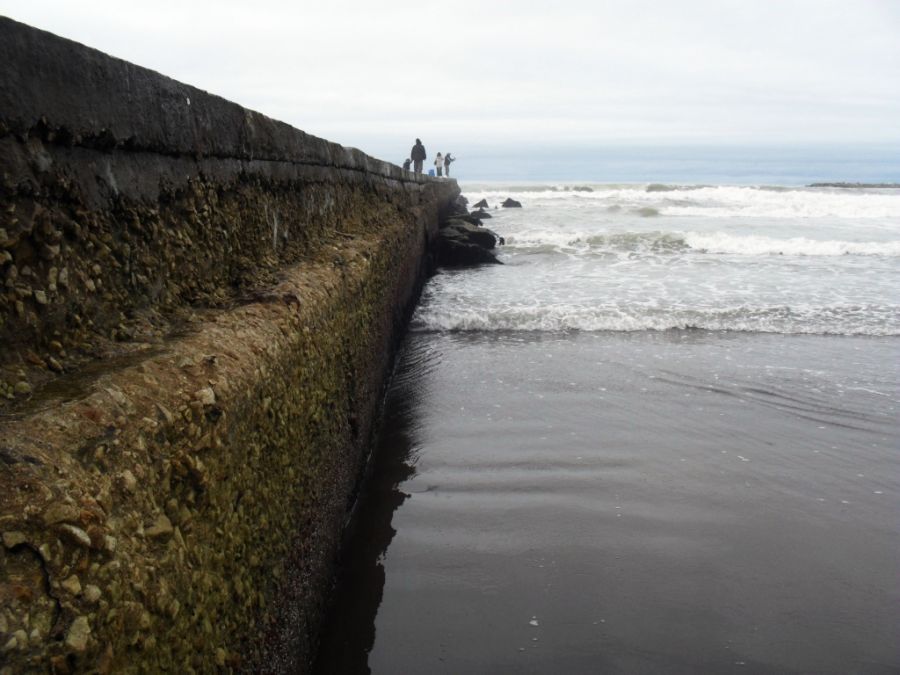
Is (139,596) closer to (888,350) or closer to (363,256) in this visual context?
(363,256)

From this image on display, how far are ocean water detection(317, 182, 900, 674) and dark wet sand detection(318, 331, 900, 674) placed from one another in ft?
0.04

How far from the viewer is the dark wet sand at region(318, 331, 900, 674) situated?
9.02ft

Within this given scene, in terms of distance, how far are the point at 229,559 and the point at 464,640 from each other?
1326 mm

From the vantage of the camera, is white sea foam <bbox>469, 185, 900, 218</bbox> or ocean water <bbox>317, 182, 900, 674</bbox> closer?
ocean water <bbox>317, 182, 900, 674</bbox>

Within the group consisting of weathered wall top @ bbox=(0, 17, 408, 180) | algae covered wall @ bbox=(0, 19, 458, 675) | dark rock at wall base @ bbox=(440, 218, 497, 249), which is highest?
weathered wall top @ bbox=(0, 17, 408, 180)

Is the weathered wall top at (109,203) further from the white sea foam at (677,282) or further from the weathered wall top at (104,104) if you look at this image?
the white sea foam at (677,282)

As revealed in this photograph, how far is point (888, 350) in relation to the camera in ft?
24.8

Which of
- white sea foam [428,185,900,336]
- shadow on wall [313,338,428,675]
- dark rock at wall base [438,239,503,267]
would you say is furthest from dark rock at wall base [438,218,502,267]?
shadow on wall [313,338,428,675]

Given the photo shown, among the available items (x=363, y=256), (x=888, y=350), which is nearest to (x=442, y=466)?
(x=363, y=256)

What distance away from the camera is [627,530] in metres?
3.59

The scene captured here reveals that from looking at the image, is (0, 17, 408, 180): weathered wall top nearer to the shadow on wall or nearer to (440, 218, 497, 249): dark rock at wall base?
the shadow on wall

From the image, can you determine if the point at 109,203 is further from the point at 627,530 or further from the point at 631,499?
the point at 631,499

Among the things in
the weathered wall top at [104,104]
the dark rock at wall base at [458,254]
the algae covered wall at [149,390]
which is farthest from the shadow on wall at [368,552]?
the dark rock at wall base at [458,254]

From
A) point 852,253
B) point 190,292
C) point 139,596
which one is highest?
point 190,292
